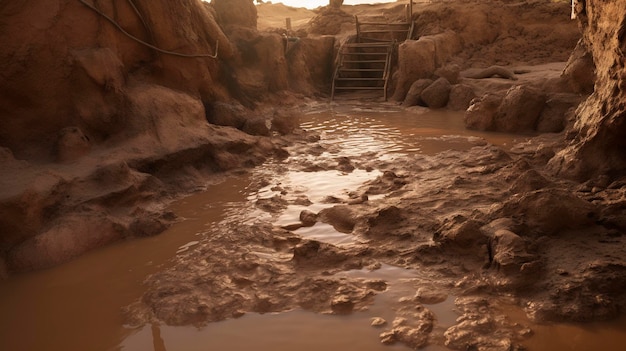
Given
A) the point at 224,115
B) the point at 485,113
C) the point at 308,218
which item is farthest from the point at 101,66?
the point at 485,113

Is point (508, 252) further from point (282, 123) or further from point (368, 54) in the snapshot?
point (368, 54)

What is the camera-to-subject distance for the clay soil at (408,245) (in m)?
2.64

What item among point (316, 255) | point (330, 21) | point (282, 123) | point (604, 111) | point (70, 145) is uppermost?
point (330, 21)

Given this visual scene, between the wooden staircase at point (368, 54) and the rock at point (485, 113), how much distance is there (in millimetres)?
4397

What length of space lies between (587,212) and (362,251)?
4.72ft

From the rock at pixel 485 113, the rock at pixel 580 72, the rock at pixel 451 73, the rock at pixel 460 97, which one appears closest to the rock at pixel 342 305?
the rock at pixel 485 113

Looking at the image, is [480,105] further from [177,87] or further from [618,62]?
[177,87]

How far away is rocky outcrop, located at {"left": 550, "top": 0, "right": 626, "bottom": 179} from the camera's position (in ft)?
12.4

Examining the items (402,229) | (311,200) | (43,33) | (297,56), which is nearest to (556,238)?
(402,229)

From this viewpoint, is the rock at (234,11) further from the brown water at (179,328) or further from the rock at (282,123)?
the brown water at (179,328)

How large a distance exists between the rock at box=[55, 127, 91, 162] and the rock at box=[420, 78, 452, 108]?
708 centimetres

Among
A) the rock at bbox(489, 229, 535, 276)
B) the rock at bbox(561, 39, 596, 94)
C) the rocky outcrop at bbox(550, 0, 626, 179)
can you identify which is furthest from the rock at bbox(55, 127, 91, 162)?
the rock at bbox(561, 39, 596, 94)

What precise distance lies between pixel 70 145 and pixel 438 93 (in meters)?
7.31

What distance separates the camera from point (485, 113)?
7762 mm
